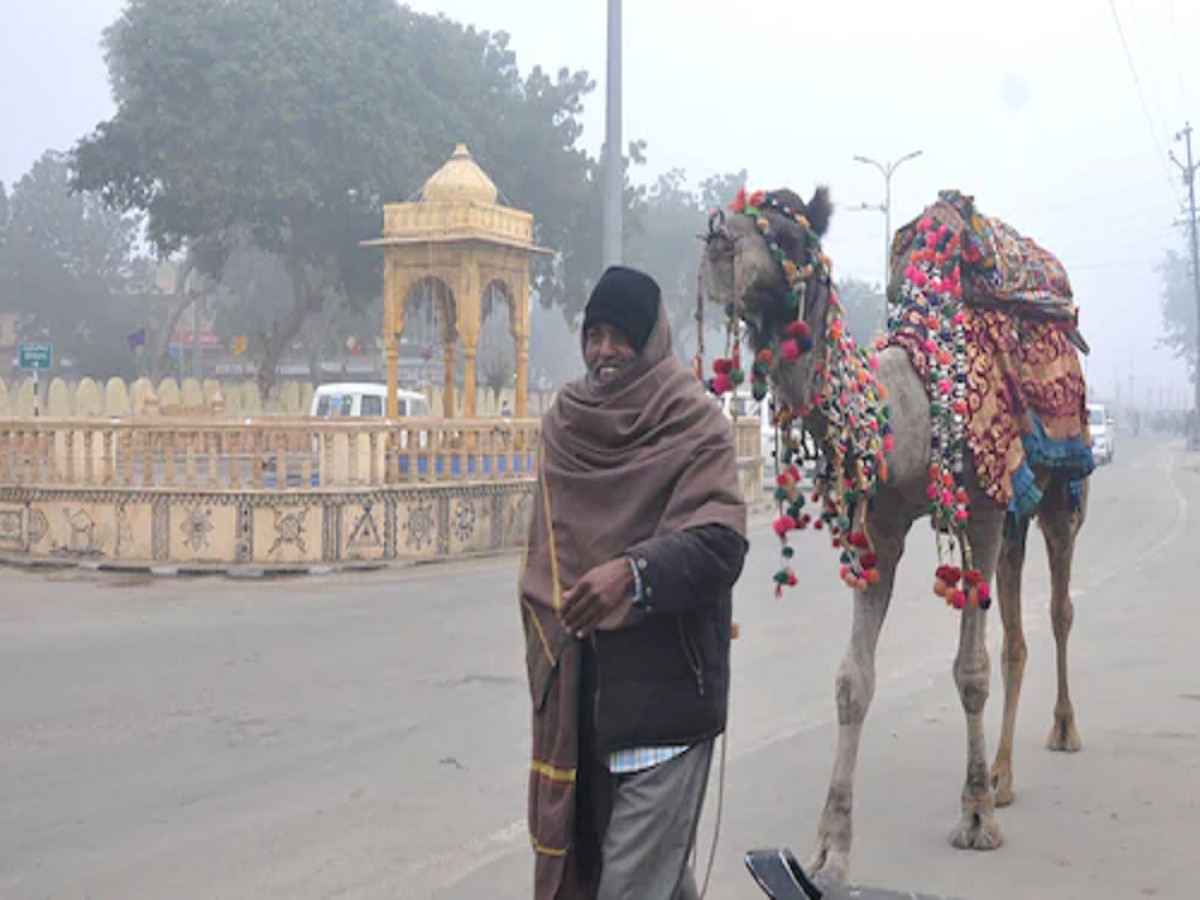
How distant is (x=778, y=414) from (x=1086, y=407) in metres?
2.49

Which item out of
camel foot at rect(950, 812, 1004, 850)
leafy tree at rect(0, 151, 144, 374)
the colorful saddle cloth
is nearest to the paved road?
camel foot at rect(950, 812, 1004, 850)

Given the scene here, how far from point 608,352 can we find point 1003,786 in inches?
144

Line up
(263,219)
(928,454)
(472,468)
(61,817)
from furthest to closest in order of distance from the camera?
(263,219), (472,468), (61,817), (928,454)

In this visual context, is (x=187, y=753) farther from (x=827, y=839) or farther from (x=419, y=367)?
(x=419, y=367)

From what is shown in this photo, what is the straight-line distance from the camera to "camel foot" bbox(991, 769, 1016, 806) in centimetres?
607

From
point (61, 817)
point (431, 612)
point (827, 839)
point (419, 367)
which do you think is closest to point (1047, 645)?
point (431, 612)

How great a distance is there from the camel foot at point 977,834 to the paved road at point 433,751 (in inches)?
2.2

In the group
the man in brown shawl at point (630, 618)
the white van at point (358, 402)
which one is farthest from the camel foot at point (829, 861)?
the white van at point (358, 402)

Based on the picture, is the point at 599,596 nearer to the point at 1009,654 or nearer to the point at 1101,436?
the point at 1009,654

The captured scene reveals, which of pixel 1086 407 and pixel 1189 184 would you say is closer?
pixel 1086 407

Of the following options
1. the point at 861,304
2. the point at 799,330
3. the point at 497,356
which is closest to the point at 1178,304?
the point at 861,304

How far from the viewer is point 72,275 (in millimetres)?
61875

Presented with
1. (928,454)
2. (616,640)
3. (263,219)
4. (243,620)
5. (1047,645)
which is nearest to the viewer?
(616,640)

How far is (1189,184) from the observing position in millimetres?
59000
